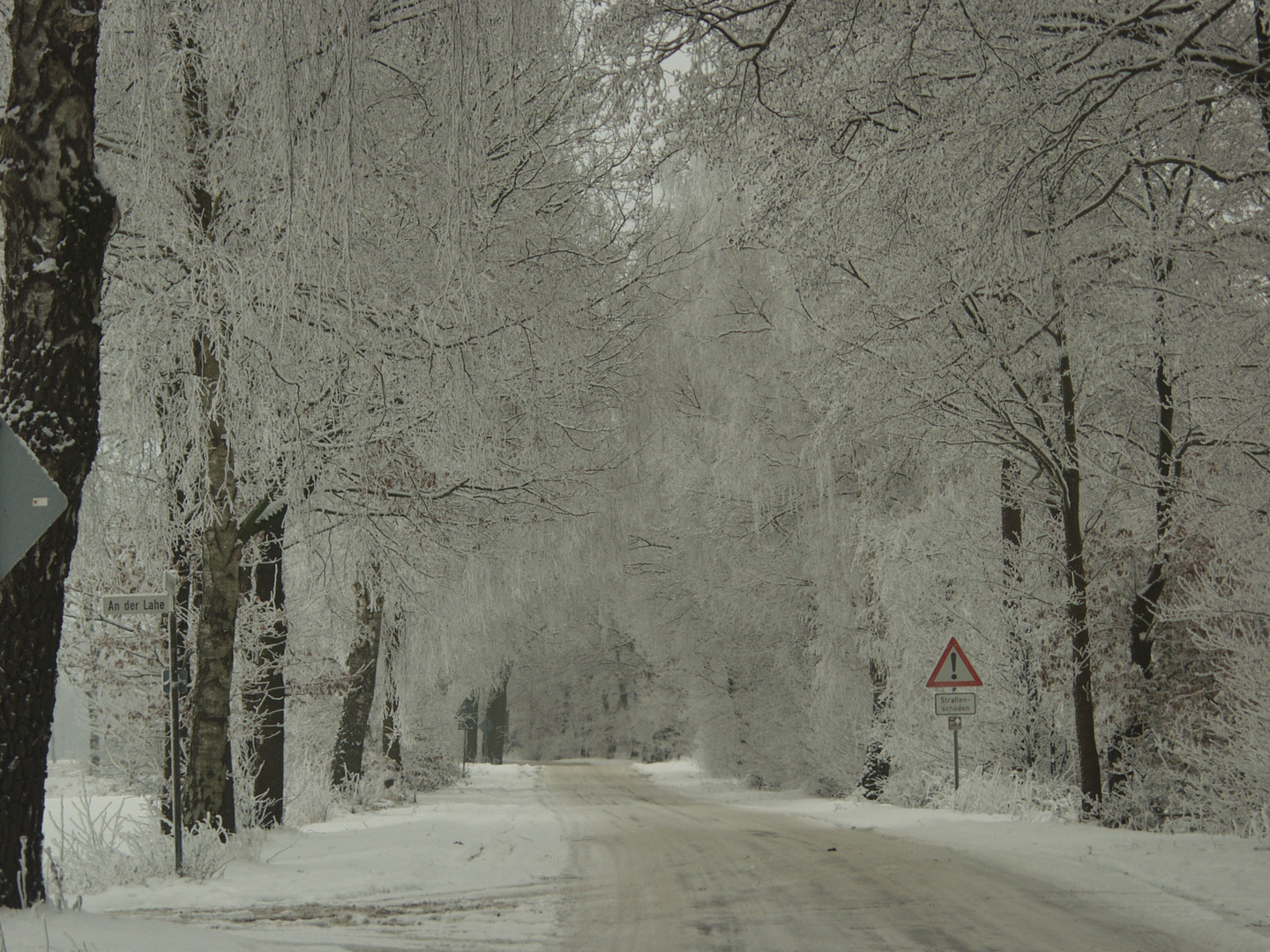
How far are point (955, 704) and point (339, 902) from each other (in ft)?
31.6

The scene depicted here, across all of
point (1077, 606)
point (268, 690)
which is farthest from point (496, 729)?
point (1077, 606)

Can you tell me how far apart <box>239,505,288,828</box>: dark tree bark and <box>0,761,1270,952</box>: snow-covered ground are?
535mm

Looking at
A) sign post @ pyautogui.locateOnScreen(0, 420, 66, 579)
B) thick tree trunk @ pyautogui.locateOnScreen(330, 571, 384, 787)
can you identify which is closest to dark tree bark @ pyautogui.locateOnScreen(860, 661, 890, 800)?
thick tree trunk @ pyautogui.locateOnScreen(330, 571, 384, 787)

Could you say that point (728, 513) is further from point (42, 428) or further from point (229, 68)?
point (42, 428)

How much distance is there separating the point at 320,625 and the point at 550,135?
873 centimetres

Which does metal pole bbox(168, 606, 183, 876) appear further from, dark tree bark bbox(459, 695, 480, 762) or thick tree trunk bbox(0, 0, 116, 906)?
dark tree bark bbox(459, 695, 480, 762)

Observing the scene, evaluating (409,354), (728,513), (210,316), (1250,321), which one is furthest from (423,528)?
(728,513)

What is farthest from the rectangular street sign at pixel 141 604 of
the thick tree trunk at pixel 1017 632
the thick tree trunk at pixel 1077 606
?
the thick tree trunk at pixel 1017 632

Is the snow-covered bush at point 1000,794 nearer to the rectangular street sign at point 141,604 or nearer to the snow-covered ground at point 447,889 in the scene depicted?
the snow-covered ground at point 447,889

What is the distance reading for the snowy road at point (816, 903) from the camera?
696 cm

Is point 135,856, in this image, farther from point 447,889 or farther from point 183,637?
point 183,637

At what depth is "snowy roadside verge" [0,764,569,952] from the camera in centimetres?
545

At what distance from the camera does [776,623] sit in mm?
23141

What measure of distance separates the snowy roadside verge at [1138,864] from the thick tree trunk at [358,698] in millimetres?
7876
